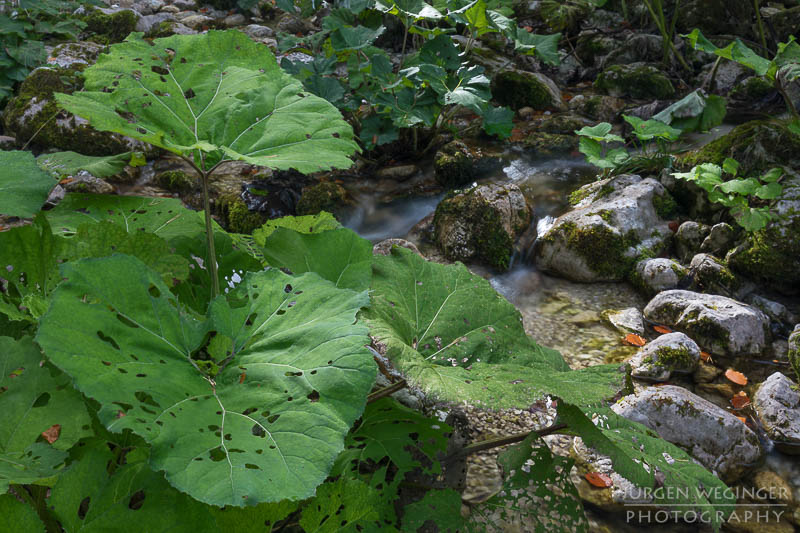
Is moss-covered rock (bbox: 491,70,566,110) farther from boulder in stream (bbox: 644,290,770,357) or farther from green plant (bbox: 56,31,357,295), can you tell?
green plant (bbox: 56,31,357,295)

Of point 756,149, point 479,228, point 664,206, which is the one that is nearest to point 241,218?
point 479,228

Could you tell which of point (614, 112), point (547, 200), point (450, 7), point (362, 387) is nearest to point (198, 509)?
point (362, 387)

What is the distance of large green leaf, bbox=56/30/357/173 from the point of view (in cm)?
111

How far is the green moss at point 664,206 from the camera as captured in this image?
4527mm

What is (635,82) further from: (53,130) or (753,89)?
(53,130)

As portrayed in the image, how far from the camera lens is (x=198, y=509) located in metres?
0.77

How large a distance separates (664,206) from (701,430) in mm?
2490

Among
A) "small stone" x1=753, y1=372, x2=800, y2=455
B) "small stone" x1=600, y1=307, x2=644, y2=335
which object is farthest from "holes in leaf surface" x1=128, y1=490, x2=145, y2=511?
"small stone" x1=600, y1=307, x2=644, y2=335

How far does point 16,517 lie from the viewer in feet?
2.38

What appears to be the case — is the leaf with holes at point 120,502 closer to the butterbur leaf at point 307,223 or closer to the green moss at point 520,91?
the butterbur leaf at point 307,223

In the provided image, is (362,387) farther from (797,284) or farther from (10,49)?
(10,49)

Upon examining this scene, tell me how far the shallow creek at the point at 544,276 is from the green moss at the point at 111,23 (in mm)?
6366

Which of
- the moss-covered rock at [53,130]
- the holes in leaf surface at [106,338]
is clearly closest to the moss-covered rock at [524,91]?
the moss-covered rock at [53,130]

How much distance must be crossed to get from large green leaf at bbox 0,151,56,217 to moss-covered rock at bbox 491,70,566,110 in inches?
255
